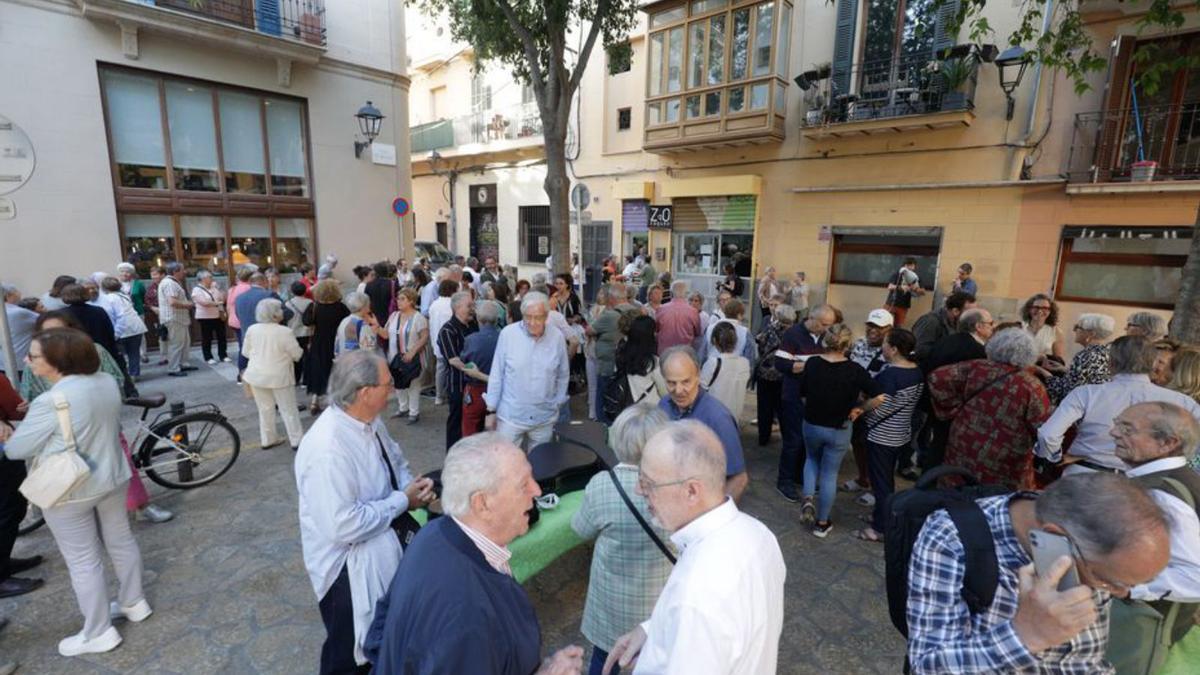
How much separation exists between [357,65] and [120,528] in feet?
39.0

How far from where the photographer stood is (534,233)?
18469 mm

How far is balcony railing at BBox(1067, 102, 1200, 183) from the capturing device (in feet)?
27.4

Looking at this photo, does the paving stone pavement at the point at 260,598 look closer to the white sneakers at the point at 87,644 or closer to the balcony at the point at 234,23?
the white sneakers at the point at 87,644

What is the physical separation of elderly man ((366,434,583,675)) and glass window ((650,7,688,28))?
13996mm

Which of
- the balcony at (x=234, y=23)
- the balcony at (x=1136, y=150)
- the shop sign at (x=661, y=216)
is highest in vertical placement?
the balcony at (x=234, y=23)

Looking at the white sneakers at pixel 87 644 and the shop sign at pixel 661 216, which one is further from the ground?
the shop sign at pixel 661 216

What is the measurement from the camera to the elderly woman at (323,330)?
6082 mm

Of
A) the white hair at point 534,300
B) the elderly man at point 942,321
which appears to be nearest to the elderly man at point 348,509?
the white hair at point 534,300

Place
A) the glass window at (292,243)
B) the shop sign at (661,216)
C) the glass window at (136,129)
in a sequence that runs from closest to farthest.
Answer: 1. the glass window at (136,129)
2. the glass window at (292,243)
3. the shop sign at (661,216)

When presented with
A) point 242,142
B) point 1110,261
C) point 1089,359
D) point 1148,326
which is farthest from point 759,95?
point 242,142

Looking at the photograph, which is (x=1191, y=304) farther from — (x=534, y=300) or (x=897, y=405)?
(x=534, y=300)

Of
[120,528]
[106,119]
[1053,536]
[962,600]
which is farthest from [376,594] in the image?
[106,119]

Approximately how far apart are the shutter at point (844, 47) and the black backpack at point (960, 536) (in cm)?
1143

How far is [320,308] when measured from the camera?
607cm
